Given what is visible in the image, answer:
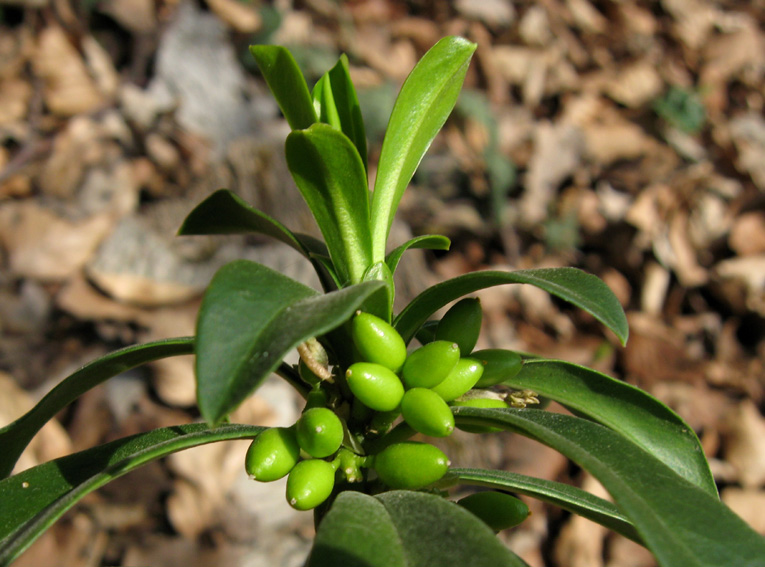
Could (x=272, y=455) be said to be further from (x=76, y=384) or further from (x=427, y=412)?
(x=76, y=384)

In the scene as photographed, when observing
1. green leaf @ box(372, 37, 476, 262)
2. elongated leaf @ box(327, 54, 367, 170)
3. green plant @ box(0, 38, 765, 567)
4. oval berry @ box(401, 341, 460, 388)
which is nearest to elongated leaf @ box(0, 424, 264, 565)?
green plant @ box(0, 38, 765, 567)

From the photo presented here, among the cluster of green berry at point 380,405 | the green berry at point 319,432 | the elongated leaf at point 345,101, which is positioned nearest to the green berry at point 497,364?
the cluster of green berry at point 380,405

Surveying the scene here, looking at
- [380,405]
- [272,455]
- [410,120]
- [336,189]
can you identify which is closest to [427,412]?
[380,405]

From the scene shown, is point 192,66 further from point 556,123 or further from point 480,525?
point 480,525

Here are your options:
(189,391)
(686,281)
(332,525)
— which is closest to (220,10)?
(189,391)

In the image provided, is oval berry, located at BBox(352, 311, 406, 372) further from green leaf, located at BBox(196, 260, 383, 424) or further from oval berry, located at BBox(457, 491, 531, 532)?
oval berry, located at BBox(457, 491, 531, 532)
